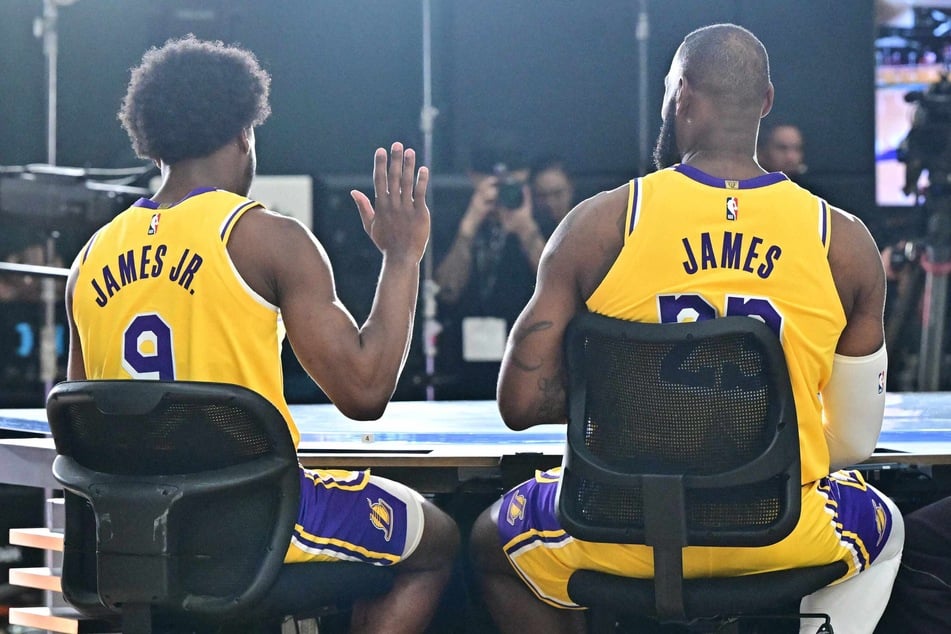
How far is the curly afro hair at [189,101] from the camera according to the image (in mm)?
1561

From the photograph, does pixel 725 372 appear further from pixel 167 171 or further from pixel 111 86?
pixel 111 86

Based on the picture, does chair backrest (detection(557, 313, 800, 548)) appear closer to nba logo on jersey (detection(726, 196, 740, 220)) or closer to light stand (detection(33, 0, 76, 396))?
nba logo on jersey (detection(726, 196, 740, 220))

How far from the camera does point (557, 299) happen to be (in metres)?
1.44

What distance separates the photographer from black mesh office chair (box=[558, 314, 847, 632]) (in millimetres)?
1303

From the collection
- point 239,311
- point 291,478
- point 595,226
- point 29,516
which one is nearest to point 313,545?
point 291,478

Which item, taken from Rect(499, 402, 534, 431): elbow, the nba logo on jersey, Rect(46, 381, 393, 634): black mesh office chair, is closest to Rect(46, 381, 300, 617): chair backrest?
Rect(46, 381, 393, 634): black mesh office chair

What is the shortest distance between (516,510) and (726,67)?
68 cm

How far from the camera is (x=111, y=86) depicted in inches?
177

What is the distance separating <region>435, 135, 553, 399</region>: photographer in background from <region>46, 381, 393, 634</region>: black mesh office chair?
3.19 m

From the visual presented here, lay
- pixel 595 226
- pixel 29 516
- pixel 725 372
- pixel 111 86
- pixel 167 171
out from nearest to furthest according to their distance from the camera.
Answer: pixel 725 372, pixel 595 226, pixel 167 171, pixel 29 516, pixel 111 86

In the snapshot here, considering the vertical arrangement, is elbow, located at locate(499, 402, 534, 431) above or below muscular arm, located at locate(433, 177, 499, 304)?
below

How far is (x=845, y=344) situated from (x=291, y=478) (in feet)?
2.50

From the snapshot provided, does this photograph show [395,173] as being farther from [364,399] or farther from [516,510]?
[516,510]

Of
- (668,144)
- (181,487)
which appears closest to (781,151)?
(668,144)
